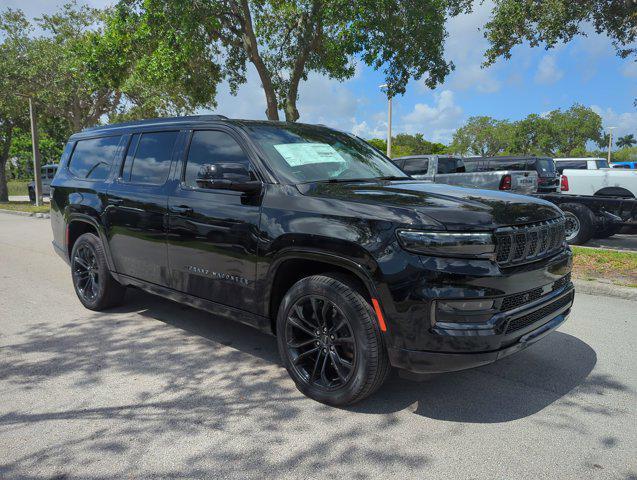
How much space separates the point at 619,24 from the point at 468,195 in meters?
10.6

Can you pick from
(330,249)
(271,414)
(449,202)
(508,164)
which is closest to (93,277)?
(271,414)

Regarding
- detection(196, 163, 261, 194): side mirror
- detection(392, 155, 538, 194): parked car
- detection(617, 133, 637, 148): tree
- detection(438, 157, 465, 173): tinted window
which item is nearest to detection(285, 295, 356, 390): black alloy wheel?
detection(196, 163, 261, 194): side mirror

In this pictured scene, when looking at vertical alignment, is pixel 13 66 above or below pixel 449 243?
above

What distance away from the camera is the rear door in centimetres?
433

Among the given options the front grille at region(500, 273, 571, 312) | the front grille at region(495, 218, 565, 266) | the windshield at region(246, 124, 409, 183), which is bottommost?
the front grille at region(500, 273, 571, 312)

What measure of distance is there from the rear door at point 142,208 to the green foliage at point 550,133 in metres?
73.0

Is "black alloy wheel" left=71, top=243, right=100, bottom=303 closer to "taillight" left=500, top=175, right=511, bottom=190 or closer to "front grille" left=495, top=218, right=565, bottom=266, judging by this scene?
"front grille" left=495, top=218, right=565, bottom=266

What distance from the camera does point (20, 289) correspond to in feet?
21.5

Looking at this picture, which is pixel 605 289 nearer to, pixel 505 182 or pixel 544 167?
pixel 505 182

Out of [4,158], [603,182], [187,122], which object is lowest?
[603,182]

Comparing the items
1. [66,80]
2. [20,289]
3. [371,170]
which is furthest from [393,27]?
[66,80]

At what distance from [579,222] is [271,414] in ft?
28.0

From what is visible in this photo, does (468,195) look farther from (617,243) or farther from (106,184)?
(617,243)

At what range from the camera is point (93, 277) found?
5.44 metres
